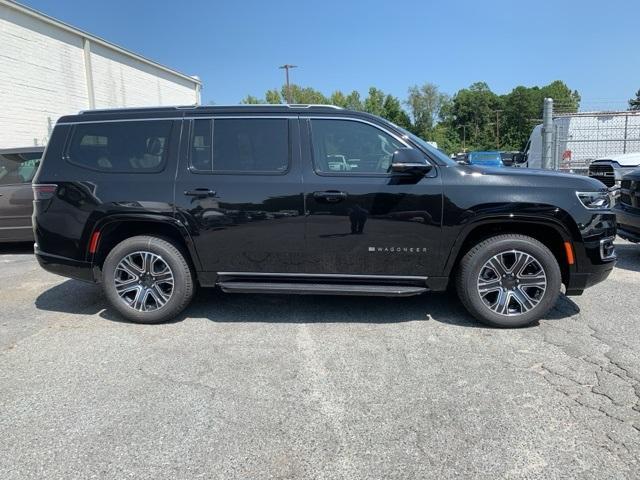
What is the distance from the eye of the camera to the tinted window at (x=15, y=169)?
8.07 m

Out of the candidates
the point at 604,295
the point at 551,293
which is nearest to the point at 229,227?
the point at 551,293

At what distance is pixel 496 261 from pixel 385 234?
103cm

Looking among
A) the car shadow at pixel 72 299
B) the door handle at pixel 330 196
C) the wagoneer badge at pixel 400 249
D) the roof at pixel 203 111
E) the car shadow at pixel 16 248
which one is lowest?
the car shadow at pixel 72 299

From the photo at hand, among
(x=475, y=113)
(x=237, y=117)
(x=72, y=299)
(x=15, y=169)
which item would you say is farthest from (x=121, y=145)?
(x=475, y=113)

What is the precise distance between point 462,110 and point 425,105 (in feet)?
26.5

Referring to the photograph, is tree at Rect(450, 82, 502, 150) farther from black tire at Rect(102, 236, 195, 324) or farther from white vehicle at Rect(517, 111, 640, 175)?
black tire at Rect(102, 236, 195, 324)

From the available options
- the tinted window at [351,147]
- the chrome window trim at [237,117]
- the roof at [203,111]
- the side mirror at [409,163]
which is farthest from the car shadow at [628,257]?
the chrome window trim at [237,117]

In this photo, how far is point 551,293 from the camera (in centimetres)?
429

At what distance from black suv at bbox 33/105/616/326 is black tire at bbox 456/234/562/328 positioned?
13mm

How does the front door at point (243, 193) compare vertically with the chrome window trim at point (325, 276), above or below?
above

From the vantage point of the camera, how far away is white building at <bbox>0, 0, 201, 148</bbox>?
1493 centimetres

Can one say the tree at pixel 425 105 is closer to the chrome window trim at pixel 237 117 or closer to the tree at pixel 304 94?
the tree at pixel 304 94

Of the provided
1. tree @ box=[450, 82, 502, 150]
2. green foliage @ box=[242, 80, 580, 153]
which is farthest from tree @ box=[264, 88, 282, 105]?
tree @ box=[450, 82, 502, 150]

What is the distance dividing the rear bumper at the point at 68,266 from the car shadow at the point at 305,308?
50 centimetres
